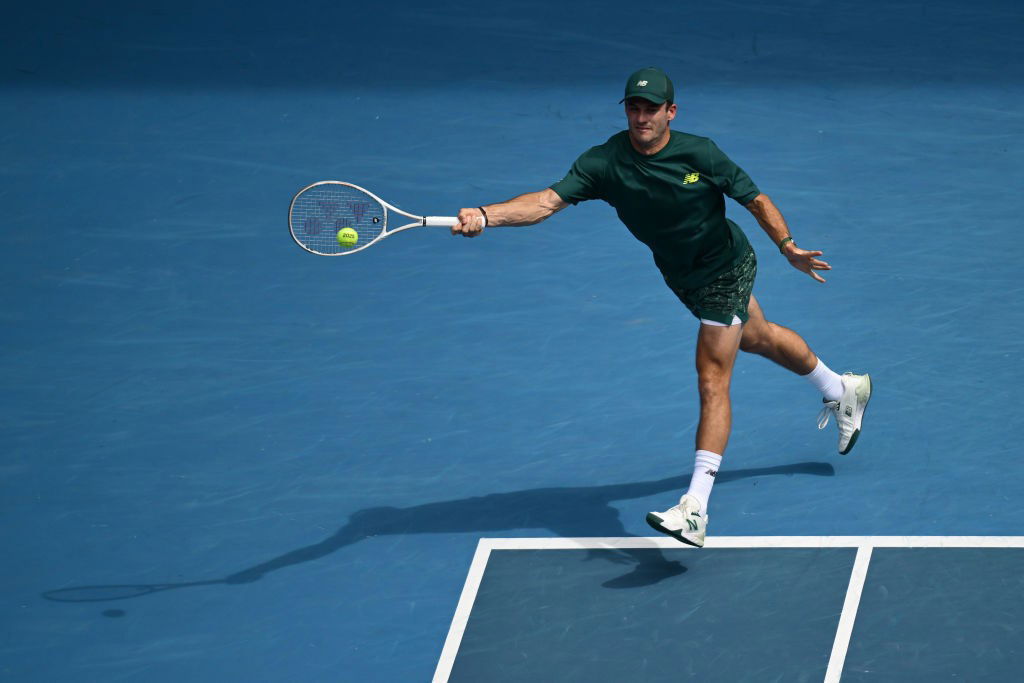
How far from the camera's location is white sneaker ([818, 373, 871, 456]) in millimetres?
7266

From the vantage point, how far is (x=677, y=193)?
6.54m

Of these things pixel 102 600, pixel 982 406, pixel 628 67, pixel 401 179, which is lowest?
pixel 102 600

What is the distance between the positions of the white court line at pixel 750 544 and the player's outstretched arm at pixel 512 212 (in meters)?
1.44

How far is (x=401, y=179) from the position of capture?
32.1 ft

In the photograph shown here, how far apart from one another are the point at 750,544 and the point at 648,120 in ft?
6.35

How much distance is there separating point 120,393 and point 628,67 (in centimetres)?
457

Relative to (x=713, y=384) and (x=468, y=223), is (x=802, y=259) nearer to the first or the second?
(x=713, y=384)

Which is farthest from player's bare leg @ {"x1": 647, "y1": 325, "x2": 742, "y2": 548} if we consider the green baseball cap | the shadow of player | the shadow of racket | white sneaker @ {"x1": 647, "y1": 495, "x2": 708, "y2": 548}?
the shadow of racket

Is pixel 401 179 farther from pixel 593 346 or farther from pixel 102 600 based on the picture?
pixel 102 600

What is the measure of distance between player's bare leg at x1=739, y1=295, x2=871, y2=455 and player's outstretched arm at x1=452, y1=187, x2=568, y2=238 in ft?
3.79

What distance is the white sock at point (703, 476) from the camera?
648cm

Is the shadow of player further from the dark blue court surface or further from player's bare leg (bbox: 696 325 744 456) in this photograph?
player's bare leg (bbox: 696 325 744 456)

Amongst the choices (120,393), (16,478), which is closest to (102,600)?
(16,478)

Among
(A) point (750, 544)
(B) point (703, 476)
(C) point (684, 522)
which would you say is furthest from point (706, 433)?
(A) point (750, 544)
